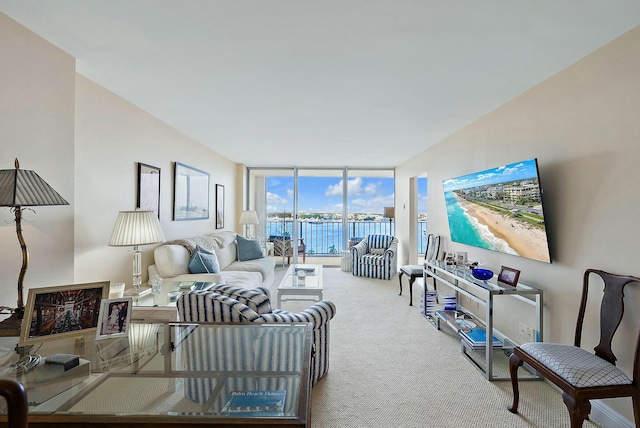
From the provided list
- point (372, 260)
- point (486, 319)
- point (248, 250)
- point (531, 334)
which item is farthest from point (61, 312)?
point (372, 260)

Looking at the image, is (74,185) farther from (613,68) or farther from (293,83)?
(613,68)

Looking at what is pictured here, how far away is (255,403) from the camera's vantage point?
3.29 ft

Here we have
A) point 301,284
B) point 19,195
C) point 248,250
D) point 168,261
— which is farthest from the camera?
point 248,250

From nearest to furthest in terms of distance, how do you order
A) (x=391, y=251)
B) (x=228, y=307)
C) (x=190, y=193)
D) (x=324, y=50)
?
(x=228, y=307), (x=324, y=50), (x=190, y=193), (x=391, y=251)

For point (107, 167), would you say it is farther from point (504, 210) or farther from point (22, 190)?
point (504, 210)

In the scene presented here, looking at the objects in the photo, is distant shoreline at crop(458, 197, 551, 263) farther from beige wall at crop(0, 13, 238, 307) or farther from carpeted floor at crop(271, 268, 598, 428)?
beige wall at crop(0, 13, 238, 307)

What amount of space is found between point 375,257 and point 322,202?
2.16 m

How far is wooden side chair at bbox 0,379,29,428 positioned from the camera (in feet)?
1.63

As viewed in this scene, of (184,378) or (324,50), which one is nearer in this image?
(184,378)

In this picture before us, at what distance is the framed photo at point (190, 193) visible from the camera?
4.04m

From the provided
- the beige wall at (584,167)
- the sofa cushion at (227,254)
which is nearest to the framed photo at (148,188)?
the sofa cushion at (227,254)

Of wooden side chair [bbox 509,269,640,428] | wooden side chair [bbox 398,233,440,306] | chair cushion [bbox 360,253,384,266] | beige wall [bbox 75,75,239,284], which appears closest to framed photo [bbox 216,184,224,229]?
beige wall [bbox 75,75,239,284]

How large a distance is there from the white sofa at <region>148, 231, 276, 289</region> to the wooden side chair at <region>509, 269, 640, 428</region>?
2.76 meters

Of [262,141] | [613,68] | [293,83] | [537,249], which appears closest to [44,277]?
[293,83]
